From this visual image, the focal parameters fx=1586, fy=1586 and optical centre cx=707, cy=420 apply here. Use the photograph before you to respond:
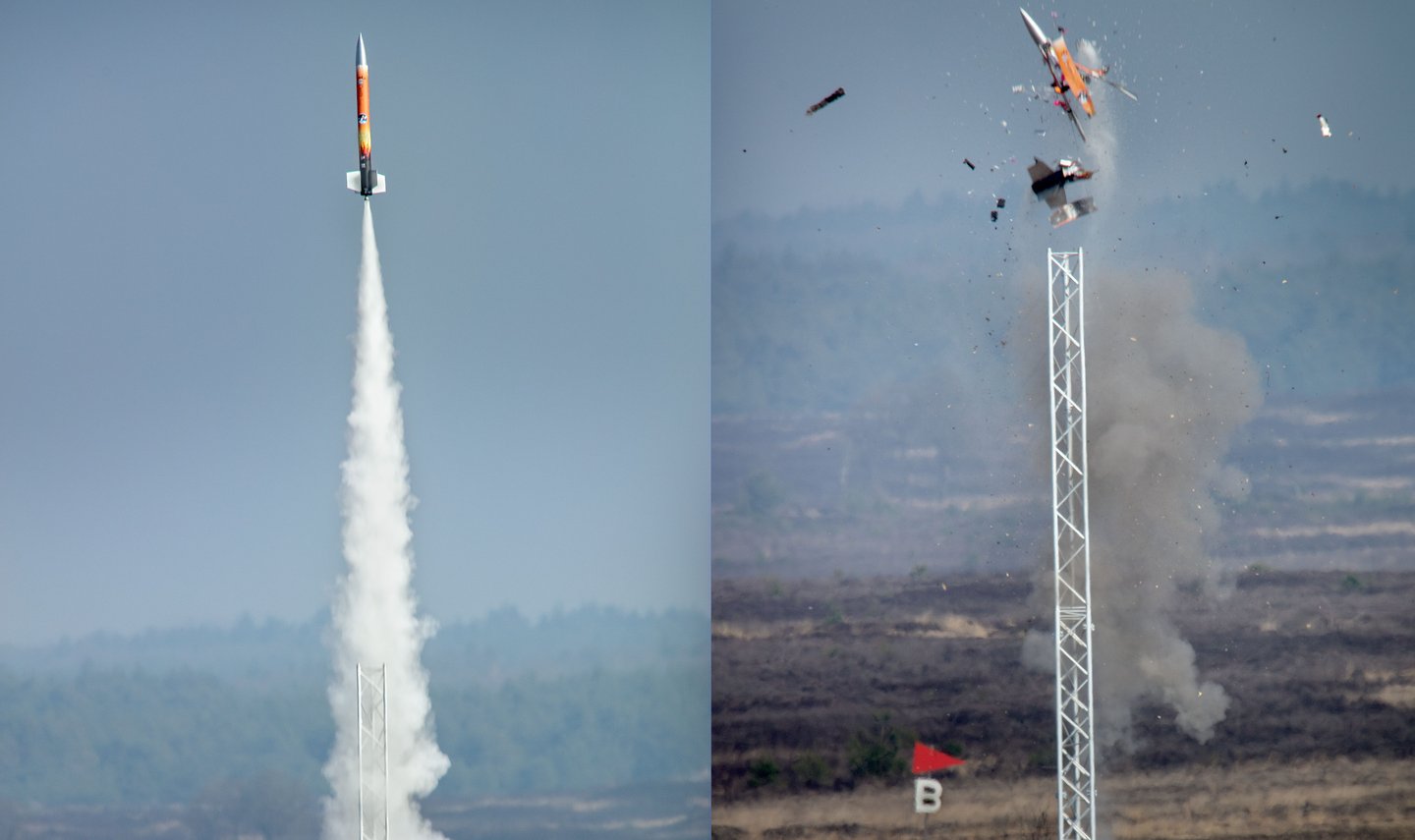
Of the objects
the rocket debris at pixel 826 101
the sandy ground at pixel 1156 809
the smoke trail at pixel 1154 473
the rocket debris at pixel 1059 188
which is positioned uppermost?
the rocket debris at pixel 826 101

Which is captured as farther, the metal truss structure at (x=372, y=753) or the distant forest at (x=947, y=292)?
the distant forest at (x=947, y=292)

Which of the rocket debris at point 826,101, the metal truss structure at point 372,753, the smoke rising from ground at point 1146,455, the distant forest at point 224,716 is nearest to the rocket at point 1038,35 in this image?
the smoke rising from ground at point 1146,455

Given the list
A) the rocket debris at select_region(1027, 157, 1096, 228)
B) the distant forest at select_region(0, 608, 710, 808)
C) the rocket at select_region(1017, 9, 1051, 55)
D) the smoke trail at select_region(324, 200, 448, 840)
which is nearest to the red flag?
the distant forest at select_region(0, 608, 710, 808)

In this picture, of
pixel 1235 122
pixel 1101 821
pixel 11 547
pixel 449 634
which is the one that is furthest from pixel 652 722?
pixel 1235 122

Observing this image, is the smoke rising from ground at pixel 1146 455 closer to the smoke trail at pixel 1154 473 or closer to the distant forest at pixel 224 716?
the smoke trail at pixel 1154 473

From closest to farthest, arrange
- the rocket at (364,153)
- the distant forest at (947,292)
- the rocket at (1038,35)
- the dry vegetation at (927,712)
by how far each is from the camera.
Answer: the rocket at (364,153) < the rocket at (1038,35) < the dry vegetation at (927,712) < the distant forest at (947,292)

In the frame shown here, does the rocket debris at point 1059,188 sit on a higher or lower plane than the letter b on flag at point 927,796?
higher
